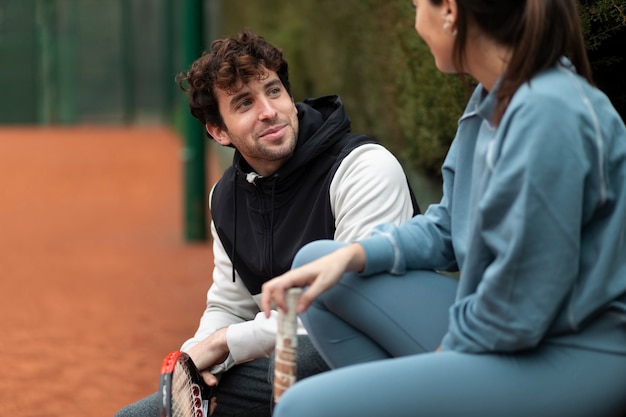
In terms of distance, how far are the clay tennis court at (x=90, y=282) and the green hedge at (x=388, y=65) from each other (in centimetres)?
158

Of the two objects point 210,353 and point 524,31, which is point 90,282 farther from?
point 524,31

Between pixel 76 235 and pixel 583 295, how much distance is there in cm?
833

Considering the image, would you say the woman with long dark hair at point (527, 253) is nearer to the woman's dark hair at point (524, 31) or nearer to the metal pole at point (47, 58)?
the woman's dark hair at point (524, 31)

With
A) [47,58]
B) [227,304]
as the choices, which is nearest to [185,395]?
[227,304]

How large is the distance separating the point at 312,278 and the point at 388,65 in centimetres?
344

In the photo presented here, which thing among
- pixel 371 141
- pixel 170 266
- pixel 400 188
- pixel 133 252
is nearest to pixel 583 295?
pixel 400 188

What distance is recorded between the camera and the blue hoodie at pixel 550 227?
A: 222 centimetres

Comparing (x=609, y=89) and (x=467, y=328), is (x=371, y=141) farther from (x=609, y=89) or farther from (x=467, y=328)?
(x=467, y=328)

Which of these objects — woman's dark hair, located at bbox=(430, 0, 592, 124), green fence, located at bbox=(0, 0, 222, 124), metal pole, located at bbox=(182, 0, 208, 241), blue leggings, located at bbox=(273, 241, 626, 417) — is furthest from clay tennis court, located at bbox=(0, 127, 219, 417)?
green fence, located at bbox=(0, 0, 222, 124)

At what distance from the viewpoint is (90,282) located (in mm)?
7855

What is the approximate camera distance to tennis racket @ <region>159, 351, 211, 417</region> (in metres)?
2.90

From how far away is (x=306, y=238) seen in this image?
344cm

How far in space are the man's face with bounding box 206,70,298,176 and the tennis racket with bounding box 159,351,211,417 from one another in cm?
70

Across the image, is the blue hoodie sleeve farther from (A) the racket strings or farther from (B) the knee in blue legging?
(A) the racket strings
